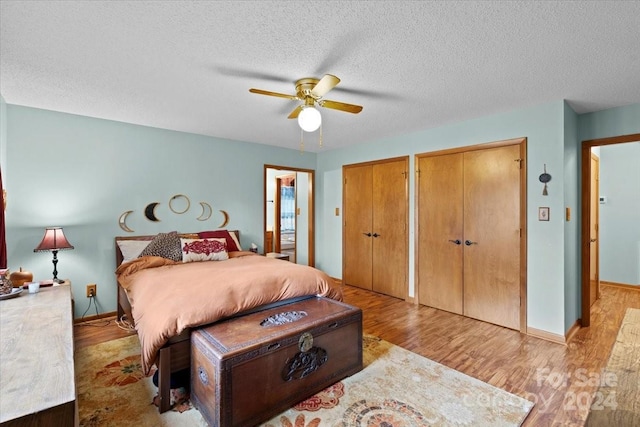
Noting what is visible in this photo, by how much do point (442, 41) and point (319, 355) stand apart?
2176 mm

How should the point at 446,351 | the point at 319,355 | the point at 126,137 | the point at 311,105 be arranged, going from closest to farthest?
the point at 319,355 → the point at 311,105 → the point at 446,351 → the point at 126,137

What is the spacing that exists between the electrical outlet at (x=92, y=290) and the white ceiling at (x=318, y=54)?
191 centimetres

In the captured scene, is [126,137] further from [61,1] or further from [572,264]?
[572,264]

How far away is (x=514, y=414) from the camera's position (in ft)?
6.14

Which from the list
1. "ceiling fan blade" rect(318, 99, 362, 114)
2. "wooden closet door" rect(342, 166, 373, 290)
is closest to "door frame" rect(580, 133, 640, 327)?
"wooden closet door" rect(342, 166, 373, 290)

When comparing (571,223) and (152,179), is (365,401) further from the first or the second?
(152,179)

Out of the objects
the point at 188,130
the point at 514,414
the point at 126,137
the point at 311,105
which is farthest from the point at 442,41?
the point at 126,137

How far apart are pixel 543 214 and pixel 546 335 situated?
1179 mm

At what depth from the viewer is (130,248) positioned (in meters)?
3.45

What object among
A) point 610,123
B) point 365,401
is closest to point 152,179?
point 365,401

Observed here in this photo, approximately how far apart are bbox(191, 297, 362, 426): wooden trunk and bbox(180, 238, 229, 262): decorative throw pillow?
1.50 m

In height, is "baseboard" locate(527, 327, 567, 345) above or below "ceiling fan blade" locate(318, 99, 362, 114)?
below

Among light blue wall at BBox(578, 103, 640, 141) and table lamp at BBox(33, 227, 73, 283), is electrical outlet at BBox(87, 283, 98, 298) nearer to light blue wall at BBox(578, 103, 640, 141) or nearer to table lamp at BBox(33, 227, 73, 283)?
table lamp at BBox(33, 227, 73, 283)

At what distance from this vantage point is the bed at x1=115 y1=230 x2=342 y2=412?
1925 millimetres
